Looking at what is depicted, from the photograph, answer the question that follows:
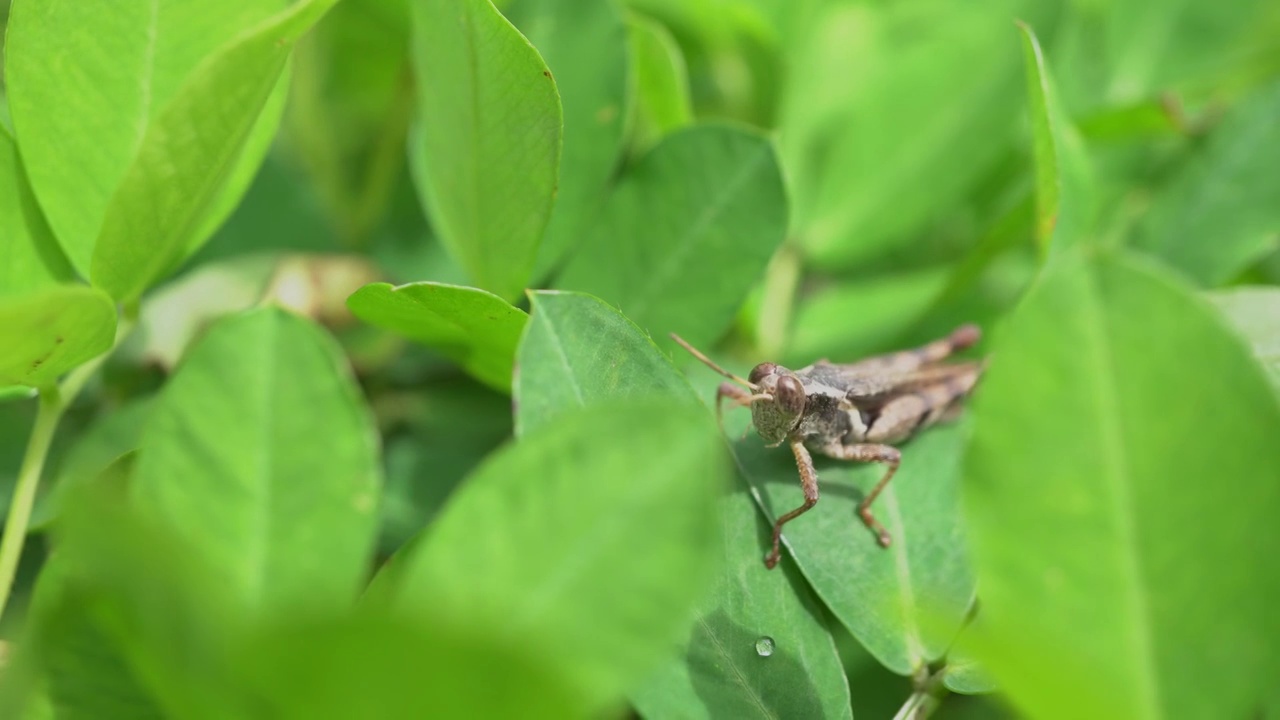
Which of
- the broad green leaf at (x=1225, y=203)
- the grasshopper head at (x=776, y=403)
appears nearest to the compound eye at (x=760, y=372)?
the grasshopper head at (x=776, y=403)

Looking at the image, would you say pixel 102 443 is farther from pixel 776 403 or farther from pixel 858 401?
pixel 858 401

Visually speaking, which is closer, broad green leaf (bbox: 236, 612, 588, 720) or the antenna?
broad green leaf (bbox: 236, 612, 588, 720)

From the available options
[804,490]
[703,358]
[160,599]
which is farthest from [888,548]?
[160,599]

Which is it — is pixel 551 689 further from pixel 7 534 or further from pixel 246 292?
pixel 246 292

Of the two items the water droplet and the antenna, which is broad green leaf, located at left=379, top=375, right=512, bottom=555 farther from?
the water droplet

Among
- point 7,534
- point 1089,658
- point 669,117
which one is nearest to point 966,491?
point 1089,658

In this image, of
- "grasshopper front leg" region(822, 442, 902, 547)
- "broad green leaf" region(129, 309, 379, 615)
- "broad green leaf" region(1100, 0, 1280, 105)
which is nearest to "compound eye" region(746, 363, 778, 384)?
"grasshopper front leg" region(822, 442, 902, 547)
